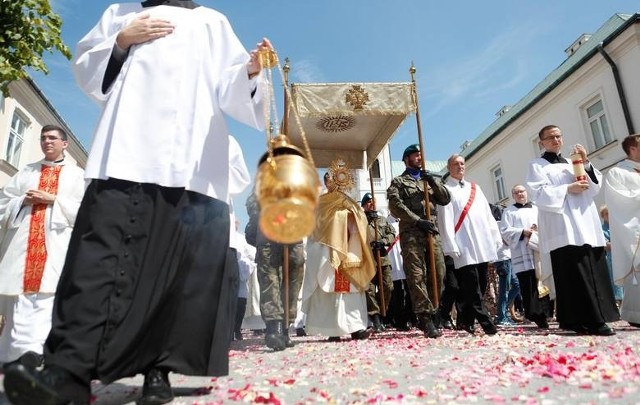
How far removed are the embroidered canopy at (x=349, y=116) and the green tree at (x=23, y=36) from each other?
3.87m

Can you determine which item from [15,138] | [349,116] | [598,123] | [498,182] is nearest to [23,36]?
[349,116]

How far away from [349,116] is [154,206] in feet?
19.4

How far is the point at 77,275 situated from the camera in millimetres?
2109

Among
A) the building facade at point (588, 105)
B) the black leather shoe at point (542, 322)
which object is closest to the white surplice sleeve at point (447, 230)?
the black leather shoe at point (542, 322)

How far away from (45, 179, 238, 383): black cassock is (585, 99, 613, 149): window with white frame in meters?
17.7

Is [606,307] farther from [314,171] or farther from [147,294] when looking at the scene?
[147,294]

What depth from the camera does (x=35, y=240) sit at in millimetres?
4227

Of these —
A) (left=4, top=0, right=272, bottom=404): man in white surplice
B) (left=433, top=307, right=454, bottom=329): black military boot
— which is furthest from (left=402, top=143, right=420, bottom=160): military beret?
(left=4, top=0, right=272, bottom=404): man in white surplice

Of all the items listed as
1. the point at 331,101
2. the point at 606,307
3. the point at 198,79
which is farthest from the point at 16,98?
the point at 606,307

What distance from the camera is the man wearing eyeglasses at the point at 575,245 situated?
475 centimetres

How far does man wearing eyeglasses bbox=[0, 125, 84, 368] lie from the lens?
395 cm

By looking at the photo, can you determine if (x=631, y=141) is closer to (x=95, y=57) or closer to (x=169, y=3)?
(x=169, y=3)

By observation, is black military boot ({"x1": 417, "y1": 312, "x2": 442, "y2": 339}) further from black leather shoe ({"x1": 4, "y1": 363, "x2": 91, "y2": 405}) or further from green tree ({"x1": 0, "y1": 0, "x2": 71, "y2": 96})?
green tree ({"x1": 0, "y1": 0, "x2": 71, "y2": 96})

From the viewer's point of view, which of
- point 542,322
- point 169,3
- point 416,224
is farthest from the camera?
point 542,322
